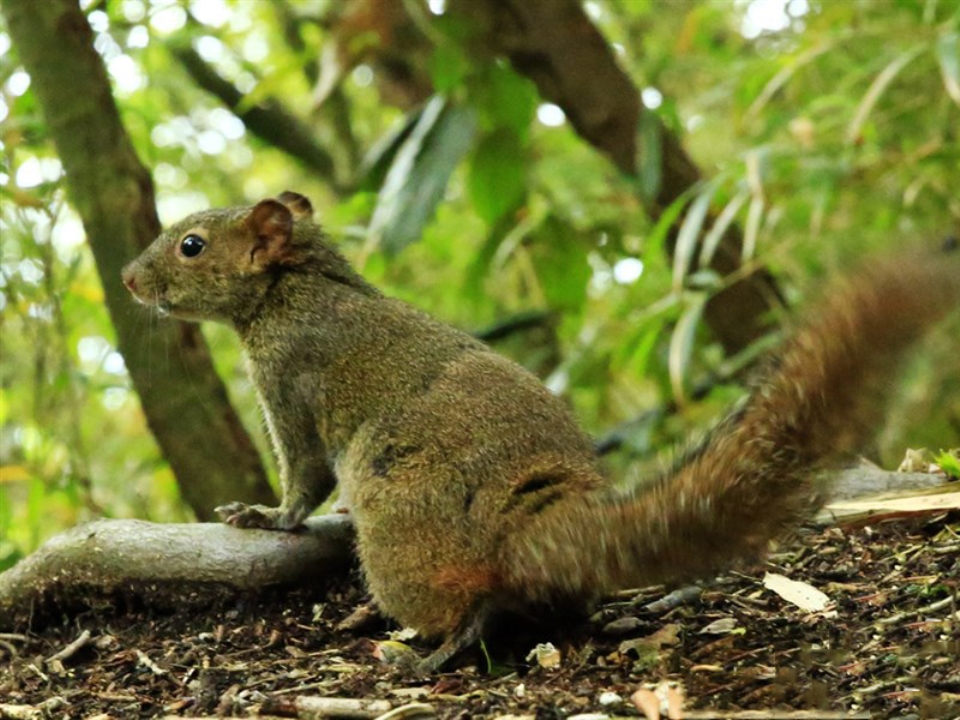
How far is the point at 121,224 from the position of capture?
16.4ft

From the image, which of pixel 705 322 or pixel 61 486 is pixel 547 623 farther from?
pixel 705 322

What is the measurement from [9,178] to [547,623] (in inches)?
120

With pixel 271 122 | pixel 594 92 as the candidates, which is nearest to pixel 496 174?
pixel 594 92

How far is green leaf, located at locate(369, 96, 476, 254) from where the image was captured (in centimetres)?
600

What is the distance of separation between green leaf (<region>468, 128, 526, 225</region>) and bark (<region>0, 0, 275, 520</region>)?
1853 mm

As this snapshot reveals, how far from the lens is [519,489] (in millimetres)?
3426

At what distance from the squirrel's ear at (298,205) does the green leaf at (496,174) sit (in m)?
1.71

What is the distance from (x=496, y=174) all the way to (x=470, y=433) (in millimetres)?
3014

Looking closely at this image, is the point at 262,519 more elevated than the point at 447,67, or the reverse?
the point at 447,67

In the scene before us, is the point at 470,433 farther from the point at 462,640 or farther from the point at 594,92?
the point at 594,92

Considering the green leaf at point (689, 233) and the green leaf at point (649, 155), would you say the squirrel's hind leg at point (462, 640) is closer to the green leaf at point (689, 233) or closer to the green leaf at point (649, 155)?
the green leaf at point (689, 233)

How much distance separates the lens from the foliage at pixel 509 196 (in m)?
5.86

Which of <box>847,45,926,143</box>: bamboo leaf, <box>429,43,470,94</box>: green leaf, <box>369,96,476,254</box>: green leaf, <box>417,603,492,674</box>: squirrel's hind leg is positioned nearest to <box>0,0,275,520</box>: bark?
<box>369,96,476,254</box>: green leaf

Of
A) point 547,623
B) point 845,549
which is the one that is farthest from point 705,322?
point 547,623
